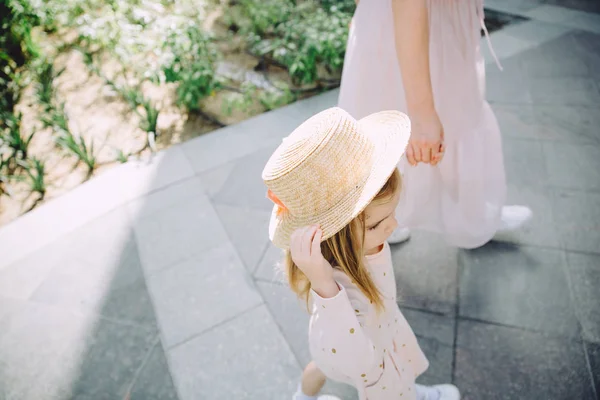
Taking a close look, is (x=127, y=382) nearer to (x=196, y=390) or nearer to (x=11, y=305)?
(x=196, y=390)

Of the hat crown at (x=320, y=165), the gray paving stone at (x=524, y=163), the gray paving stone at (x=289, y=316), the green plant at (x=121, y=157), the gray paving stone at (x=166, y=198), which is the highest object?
the hat crown at (x=320, y=165)

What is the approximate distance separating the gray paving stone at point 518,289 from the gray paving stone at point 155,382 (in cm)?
144

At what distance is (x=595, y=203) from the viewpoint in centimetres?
235

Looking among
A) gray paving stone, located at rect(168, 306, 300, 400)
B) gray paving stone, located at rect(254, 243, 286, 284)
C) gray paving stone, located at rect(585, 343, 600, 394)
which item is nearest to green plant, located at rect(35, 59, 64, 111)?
gray paving stone, located at rect(254, 243, 286, 284)

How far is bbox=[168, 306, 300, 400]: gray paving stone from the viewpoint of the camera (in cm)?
185

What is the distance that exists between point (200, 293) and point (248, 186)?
88cm

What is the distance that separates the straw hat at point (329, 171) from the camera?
3.14ft

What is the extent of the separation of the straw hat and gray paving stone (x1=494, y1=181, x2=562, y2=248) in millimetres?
1537

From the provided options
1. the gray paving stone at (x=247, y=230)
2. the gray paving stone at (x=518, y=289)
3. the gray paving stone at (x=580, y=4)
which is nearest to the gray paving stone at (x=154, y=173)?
the gray paving stone at (x=247, y=230)

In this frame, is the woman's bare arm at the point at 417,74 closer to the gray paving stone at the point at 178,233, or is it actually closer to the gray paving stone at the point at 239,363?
the gray paving stone at the point at 239,363

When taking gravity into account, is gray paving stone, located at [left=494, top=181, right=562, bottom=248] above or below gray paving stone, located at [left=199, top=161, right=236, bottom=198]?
below

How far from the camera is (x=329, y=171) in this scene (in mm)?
969

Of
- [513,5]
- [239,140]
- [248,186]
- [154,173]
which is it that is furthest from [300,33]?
[513,5]

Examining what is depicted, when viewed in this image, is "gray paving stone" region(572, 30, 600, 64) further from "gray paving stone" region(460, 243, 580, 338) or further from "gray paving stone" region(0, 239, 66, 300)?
"gray paving stone" region(0, 239, 66, 300)
